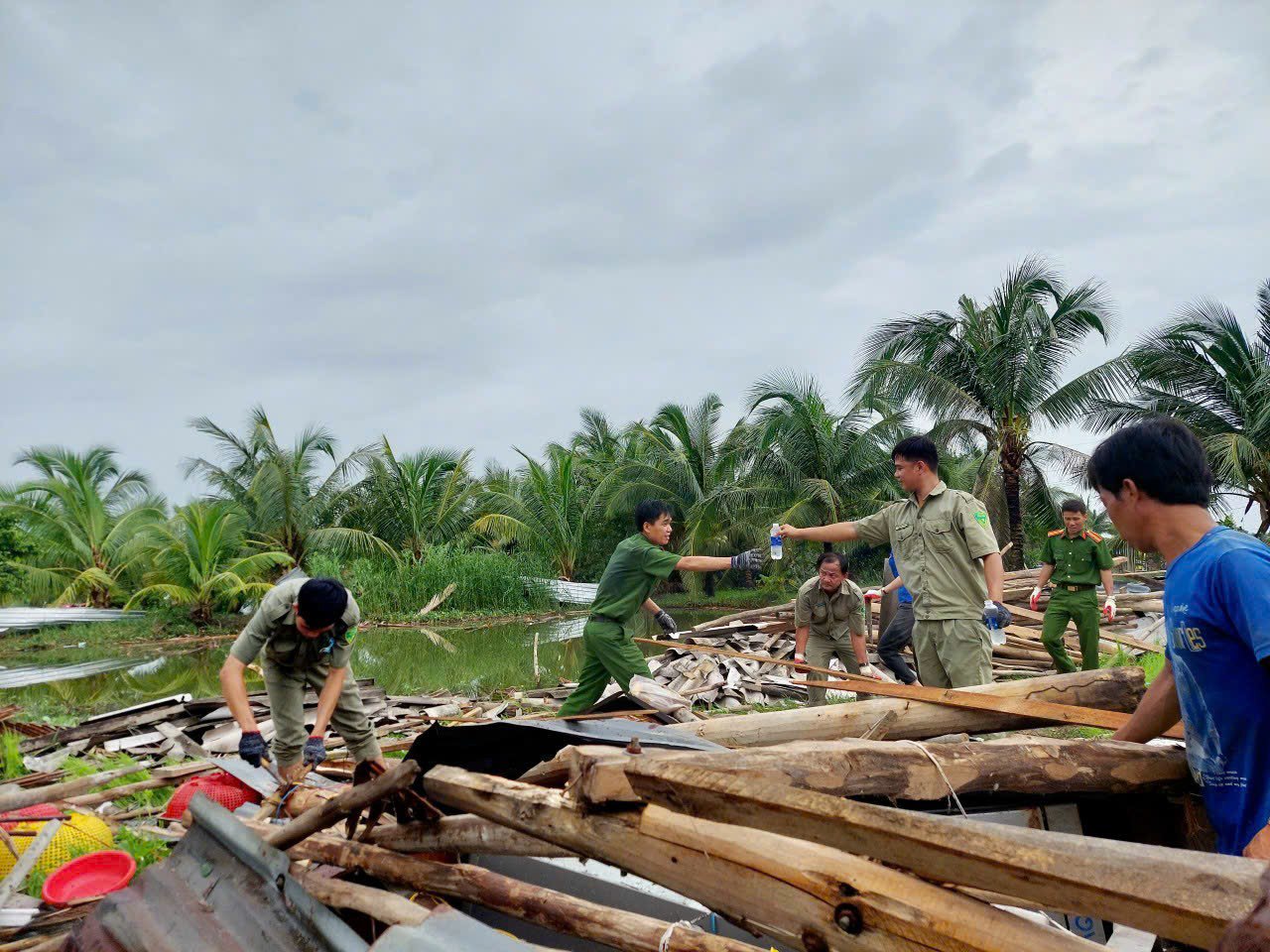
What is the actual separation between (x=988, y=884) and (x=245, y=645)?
442 centimetres

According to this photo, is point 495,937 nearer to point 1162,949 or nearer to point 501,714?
point 1162,949

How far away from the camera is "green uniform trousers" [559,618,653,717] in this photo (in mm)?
6449

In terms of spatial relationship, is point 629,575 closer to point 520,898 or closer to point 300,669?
point 300,669

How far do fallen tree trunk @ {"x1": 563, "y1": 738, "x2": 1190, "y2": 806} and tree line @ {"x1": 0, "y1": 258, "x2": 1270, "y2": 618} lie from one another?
1825cm

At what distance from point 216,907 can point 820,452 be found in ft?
76.0

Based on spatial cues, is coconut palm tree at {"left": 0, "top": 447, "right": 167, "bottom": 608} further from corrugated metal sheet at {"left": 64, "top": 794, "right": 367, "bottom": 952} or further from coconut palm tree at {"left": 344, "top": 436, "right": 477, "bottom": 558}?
corrugated metal sheet at {"left": 64, "top": 794, "right": 367, "bottom": 952}

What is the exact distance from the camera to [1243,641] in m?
1.93

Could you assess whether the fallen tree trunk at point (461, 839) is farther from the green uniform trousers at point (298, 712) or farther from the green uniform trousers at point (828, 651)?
the green uniform trousers at point (828, 651)

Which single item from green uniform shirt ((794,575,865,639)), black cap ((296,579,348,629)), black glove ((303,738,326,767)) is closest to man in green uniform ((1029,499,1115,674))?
green uniform shirt ((794,575,865,639))

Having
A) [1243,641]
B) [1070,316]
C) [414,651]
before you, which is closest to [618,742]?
[1243,641]

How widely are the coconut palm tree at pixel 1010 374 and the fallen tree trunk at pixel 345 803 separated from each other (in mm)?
18767

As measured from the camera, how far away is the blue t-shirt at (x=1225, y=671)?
1.89 meters

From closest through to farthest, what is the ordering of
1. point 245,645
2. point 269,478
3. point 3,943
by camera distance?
point 3,943
point 245,645
point 269,478

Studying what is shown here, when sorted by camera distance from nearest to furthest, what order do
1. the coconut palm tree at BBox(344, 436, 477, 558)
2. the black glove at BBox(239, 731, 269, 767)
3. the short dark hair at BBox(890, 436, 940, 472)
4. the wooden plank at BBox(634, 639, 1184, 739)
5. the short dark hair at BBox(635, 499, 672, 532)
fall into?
the wooden plank at BBox(634, 639, 1184, 739) → the black glove at BBox(239, 731, 269, 767) → the short dark hair at BBox(890, 436, 940, 472) → the short dark hair at BBox(635, 499, 672, 532) → the coconut palm tree at BBox(344, 436, 477, 558)
